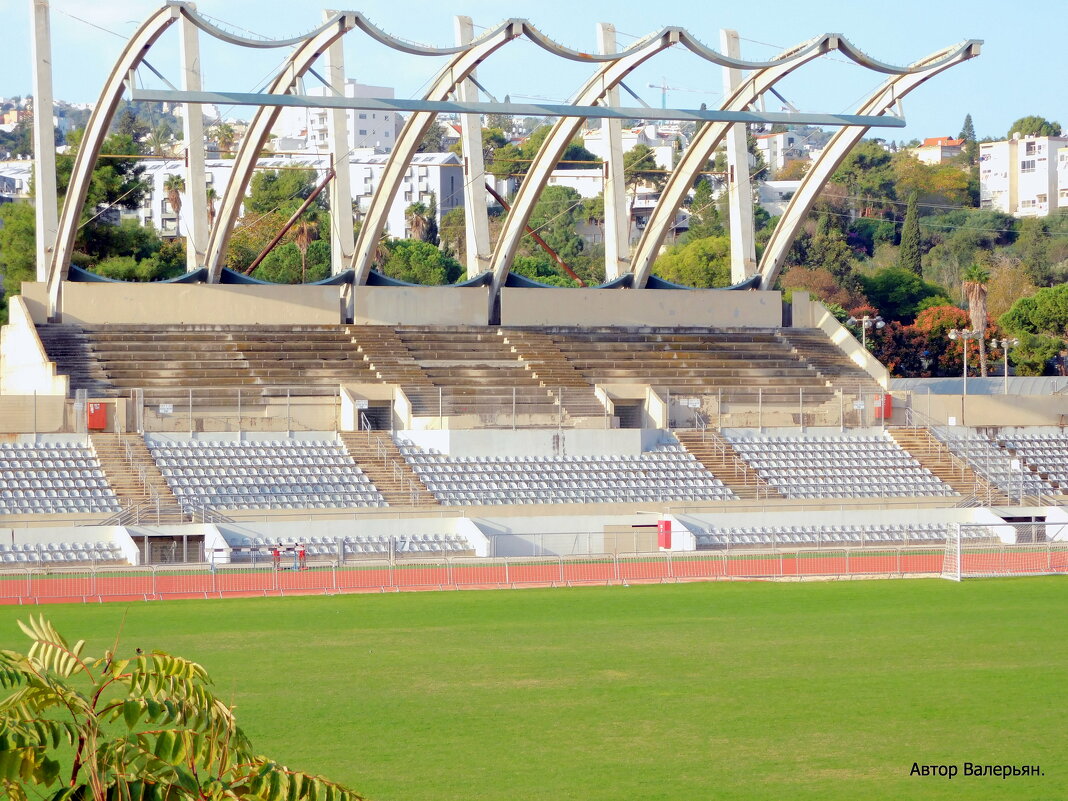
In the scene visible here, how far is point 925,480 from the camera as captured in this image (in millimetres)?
43688

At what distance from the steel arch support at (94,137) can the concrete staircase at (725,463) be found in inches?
689

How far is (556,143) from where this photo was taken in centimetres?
4647

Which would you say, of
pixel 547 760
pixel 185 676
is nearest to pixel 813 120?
pixel 547 760

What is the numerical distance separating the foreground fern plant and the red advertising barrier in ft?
79.3

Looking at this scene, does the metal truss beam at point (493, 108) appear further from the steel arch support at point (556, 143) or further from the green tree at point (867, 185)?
the green tree at point (867, 185)

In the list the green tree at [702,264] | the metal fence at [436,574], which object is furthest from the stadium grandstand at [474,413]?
the green tree at [702,264]

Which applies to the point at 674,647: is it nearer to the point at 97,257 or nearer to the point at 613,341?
the point at 613,341

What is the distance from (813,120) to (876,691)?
29.5 m

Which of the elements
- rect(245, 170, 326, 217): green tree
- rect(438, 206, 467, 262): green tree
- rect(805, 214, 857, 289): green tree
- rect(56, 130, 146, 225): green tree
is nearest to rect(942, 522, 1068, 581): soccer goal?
rect(56, 130, 146, 225): green tree

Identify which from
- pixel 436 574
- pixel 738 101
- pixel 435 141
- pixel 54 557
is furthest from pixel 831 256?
pixel 54 557

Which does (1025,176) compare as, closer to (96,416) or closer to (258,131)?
(258,131)

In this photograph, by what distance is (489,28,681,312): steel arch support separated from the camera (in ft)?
144

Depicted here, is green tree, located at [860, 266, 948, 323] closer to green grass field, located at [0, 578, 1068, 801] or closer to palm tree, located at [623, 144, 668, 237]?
palm tree, located at [623, 144, 668, 237]

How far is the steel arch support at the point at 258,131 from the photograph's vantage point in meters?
41.3
